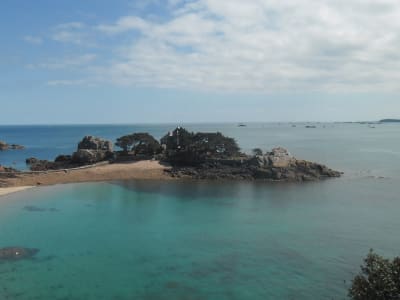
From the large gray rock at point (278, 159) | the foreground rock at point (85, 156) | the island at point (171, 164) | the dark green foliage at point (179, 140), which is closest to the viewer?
the island at point (171, 164)

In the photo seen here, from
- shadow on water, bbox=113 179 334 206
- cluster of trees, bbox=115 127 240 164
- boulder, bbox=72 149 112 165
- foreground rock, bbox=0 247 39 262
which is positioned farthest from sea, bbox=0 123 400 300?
cluster of trees, bbox=115 127 240 164

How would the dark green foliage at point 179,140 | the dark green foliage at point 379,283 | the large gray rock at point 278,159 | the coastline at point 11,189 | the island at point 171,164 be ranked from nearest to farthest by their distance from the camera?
the dark green foliage at point 379,283 < the coastline at point 11,189 < the island at point 171,164 < the large gray rock at point 278,159 < the dark green foliage at point 179,140

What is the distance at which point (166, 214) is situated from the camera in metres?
43.6

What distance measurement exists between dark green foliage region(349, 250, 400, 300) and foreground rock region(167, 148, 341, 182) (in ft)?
166

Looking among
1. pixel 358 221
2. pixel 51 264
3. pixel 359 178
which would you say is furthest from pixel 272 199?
pixel 51 264

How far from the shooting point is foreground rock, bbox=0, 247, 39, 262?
29500mm

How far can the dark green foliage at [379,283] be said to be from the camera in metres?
14.8

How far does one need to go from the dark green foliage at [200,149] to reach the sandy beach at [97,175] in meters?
4.45

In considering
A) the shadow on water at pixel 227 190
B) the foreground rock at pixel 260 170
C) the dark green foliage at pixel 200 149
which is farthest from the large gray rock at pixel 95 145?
the shadow on water at pixel 227 190

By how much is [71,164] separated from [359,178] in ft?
173

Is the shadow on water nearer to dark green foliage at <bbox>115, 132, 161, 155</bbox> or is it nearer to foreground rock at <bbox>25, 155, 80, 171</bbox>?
dark green foliage at <bbox>115, 132, 161, 155</bbox>

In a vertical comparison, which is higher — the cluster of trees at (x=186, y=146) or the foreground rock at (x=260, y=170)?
the cluster of trees at (x=186, y=146)

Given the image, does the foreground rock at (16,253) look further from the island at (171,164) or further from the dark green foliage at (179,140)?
the dark green foliage at (179,140)

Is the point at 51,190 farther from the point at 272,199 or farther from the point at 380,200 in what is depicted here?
the point at 380,200
